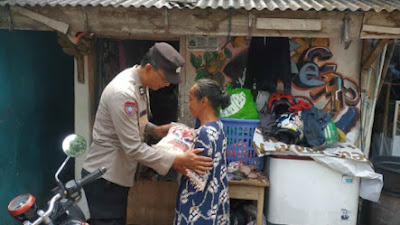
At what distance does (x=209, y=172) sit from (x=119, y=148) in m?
0.83

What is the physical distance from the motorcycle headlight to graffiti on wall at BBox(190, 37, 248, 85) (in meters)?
3.13

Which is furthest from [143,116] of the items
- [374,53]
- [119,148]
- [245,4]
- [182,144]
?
[374,53]

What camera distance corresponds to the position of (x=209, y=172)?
2.89 meters

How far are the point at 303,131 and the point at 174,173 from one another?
1978 millimetres

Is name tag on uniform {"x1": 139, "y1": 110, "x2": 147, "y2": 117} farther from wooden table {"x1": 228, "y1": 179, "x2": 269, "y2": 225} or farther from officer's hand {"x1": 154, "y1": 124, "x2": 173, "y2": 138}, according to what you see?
wooden table {"x1": 228, "y1": 179, "x2": 269, "y2": 225}

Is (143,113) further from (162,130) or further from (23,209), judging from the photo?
(23,209)

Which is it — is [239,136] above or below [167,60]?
below

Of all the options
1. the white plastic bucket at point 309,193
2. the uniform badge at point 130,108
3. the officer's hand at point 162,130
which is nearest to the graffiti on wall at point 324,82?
the white plastic bucket at point 309,193

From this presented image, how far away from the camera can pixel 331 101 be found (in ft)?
16.0

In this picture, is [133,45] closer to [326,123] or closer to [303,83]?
[303,83]

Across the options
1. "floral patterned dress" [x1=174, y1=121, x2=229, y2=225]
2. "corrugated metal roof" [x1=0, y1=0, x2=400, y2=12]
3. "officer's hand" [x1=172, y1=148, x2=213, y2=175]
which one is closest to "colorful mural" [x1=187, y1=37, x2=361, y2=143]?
"corrugated metal roof" [x1=0, y1=0, x2=400, y2=12]

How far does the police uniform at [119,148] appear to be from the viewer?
281 centimetres

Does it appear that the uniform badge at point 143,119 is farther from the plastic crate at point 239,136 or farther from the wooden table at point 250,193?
the wooden table at point 250,193

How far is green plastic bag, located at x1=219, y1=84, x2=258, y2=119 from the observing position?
4.42 m
